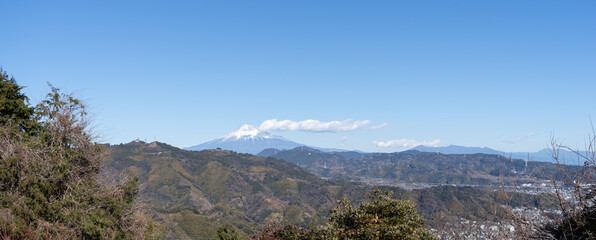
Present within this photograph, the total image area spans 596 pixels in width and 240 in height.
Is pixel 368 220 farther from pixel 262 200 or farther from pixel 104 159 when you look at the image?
pixel 262 200

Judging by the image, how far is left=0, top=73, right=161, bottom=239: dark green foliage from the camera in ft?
38.5

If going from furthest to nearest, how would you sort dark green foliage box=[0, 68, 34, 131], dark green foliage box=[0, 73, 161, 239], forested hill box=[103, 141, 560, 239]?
forested hill box=[103, 141, 560, 239] < dark green foliage box=[0, 68, 34, 131] < dark green foliage box=[0, 73, 161, 239]

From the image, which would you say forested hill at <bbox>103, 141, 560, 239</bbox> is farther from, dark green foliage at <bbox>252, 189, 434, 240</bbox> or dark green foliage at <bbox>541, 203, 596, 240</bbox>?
dark green foliage at <bbox>541, 203, 596, 240</bbox>

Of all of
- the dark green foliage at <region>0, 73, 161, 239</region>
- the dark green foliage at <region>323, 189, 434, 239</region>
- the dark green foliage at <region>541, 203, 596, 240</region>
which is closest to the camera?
the dark green foliage at <region>541, 203, 596, 240</region>

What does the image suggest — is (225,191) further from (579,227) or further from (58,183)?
(579,227)

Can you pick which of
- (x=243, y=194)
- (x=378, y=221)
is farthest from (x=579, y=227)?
Answer: (x=243, y=194)

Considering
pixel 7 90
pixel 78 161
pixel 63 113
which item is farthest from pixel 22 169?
pixel 7 90

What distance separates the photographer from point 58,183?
1304cm

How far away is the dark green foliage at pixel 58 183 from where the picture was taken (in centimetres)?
1174

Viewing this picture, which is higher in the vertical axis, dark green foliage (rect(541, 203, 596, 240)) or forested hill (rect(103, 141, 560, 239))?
dark green foliage (rect(541, 203, 596, 240))

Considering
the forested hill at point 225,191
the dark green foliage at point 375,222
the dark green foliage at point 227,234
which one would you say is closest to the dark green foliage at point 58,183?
the dark green foliage at point 227,234

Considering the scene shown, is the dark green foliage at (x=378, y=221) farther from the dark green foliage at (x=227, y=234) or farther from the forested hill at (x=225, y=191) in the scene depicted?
the forested hill at (x=225, y=191)

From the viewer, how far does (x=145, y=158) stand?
192m

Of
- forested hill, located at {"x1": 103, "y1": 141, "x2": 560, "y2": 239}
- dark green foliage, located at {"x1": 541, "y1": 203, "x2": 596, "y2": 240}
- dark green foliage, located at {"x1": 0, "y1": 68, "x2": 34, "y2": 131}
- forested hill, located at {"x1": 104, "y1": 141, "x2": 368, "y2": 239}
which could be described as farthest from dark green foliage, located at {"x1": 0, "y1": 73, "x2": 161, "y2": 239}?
forested hill, located at {"x1": 104, "y1": 141, "x2": 368, "y2": 239}
